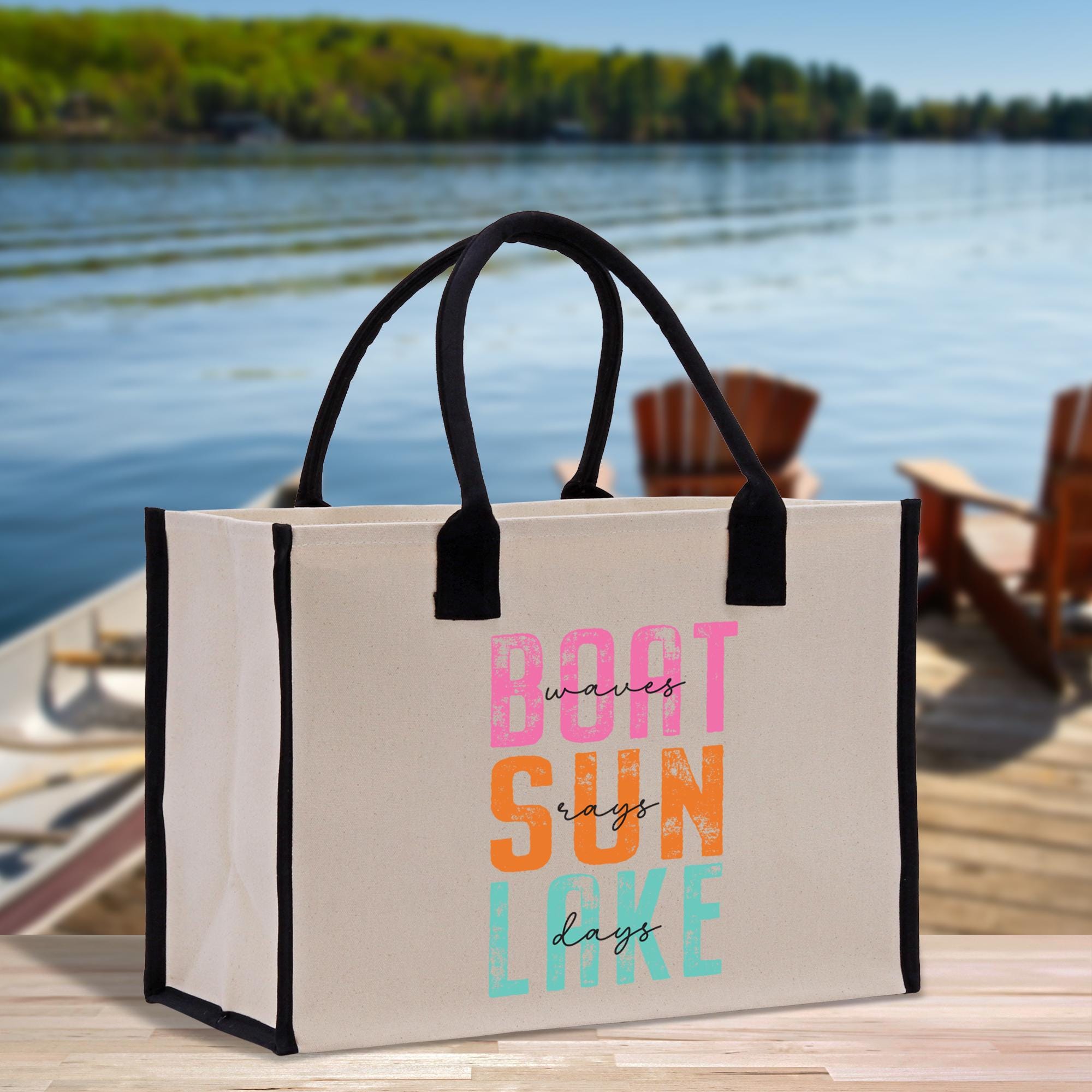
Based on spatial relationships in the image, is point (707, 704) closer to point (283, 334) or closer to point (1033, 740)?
point (1033, 740)

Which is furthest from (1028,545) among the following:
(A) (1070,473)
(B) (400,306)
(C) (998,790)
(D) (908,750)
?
(B) (400,306)

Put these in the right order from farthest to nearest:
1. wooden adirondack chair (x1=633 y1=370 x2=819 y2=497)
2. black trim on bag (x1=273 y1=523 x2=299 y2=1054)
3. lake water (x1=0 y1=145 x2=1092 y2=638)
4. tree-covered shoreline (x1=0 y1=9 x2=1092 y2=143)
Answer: tree-covered shoreline (x1=0 y1=9 x2=1092 y2=143) < lake water (x1=0 y1=145 x2=1092 y2=638) < wooden adirondack chair (x1=633 y1=370 x2=819 y2=497) < black trim on bag (x1=273 y1=523 x2=299 y2=1054)

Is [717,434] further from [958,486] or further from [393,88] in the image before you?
[393,88]

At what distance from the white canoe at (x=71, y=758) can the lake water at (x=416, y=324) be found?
3.44 metres

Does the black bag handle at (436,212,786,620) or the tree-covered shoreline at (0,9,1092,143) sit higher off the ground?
the tree-covered shoreline at (0,9,1092,143)

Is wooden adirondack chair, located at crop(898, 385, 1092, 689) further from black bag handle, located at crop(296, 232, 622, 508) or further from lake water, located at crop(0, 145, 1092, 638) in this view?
black bag handle, located at crop(296, 232, 622, 508)

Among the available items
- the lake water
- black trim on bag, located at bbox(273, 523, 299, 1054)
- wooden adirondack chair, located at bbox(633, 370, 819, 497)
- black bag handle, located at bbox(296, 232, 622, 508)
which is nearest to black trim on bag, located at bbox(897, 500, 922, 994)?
black bag handle, located at bbox(296, 232, 622, 508)

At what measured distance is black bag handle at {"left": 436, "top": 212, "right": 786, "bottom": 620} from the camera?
0.56 m

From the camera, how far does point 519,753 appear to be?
23.4 inches

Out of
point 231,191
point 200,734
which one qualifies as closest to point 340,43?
point 231,191

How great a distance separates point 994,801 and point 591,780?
2.70 meters

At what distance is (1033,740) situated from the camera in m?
3.28

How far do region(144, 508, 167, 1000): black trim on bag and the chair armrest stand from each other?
2.99 meters

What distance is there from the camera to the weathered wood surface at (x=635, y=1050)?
23.0 inches
